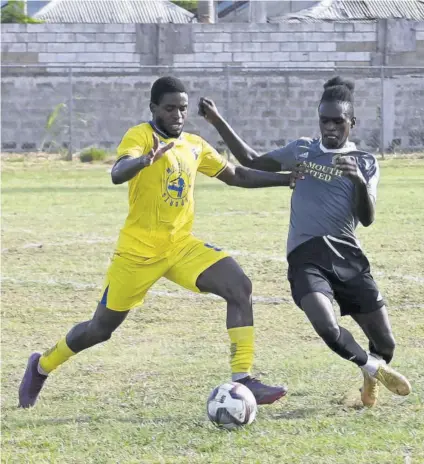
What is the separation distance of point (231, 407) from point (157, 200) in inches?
54.1

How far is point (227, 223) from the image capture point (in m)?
14.5

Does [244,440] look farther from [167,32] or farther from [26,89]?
[167,32]

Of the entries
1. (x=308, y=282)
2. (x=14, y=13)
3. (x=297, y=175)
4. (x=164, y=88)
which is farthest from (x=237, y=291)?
(x=14, y=13)

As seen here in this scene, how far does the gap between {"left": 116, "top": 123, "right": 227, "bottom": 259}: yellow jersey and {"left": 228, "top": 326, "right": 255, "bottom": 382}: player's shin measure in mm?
677

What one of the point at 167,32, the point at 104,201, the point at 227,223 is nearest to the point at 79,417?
the point at 227,223

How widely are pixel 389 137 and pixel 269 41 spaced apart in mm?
4500

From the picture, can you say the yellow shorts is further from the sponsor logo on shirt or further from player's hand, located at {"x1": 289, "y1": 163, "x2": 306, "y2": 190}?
the sponsor logo on shirt

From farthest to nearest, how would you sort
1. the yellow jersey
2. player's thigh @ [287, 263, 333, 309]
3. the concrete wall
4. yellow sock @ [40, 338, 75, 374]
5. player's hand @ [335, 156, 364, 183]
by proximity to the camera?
the concrete wall, yellow sock @ [40, 338, 75, 374], the yellow jersey, player's thigh @ [287, 263, 333, 309], player's hand @ [335, 156, 364, 183]

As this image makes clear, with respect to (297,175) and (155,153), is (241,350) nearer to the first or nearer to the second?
(297,175)

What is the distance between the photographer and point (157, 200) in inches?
248

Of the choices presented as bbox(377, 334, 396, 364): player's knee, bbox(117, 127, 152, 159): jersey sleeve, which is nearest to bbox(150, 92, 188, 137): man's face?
bbox(117, 127, 152, 159): jersey sleeve

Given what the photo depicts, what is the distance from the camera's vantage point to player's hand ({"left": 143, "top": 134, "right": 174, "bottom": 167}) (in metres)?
5.75

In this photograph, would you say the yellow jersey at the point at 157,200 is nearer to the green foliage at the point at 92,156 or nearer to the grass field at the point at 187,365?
the grass field at the point at 187,365

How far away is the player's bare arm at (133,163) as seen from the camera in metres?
5.77
